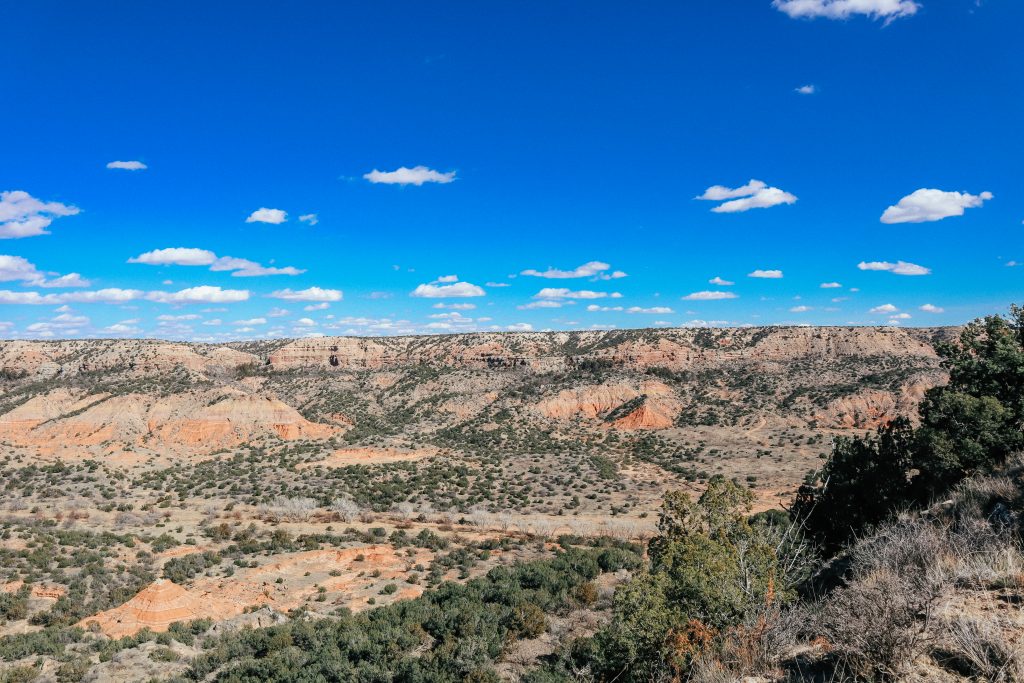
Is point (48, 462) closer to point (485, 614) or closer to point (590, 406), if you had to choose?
point (485, 614)

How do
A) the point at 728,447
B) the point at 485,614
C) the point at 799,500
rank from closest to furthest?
the point at 485,614, the point at 799,500, the point at 728,447

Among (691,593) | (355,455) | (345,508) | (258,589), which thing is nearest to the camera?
(691,593)

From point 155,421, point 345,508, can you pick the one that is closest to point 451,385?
point 155,421

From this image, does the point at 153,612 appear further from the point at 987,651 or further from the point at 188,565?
the point at 987,651

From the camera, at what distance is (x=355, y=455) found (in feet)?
182

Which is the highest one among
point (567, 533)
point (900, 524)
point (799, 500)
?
point (900, 524)

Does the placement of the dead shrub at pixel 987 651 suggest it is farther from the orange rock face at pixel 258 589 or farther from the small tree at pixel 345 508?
the small tree at pixel 345 508

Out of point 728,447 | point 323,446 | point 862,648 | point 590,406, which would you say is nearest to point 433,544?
point 862,648

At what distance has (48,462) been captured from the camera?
4922 centimetres

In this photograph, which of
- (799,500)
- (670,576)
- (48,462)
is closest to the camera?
(670,576)

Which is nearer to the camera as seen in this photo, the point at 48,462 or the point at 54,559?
the point at 54,559

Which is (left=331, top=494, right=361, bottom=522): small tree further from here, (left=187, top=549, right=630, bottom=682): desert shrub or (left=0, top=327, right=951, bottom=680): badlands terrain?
(left=187, top=549, right=630, bottom=682): desert shrub

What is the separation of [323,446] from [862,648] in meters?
58.0

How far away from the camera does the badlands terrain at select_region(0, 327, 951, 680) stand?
2255 centimetres
